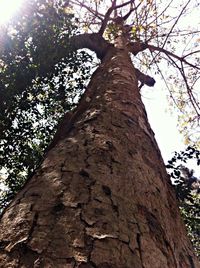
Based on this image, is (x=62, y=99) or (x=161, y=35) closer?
(x=62, y=99)

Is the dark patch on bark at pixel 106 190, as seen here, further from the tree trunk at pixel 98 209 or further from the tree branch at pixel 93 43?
the tree branch at pixel 93 43

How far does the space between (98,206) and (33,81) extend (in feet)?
13.8

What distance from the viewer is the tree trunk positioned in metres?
0.88

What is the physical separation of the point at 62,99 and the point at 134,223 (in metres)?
4.62

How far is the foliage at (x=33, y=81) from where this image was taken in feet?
15.4

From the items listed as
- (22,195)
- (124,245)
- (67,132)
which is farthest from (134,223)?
(67,132)

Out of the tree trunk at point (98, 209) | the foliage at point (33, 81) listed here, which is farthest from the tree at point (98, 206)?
the foliage at point (33, 81)

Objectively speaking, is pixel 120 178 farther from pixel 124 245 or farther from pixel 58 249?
pixel 58 249

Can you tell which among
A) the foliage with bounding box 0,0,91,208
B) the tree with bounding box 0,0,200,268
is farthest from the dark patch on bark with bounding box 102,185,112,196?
the foliage with bounding box 0,0,91,208

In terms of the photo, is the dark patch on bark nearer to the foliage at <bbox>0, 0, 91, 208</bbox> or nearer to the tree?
the tree

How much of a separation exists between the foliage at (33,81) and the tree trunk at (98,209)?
2.98 m

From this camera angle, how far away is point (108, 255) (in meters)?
0.89

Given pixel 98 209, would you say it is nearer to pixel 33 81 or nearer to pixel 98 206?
pixel 98 206

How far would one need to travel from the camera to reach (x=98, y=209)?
1.10 meters
